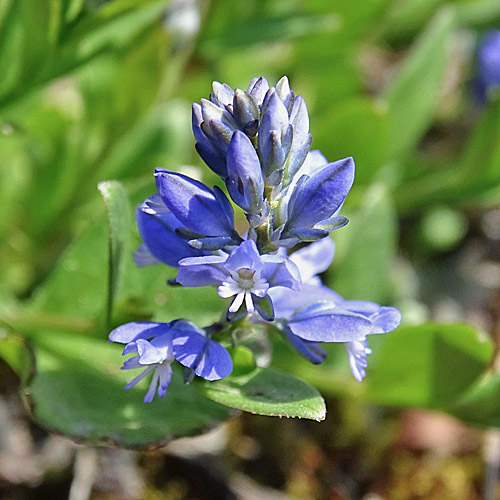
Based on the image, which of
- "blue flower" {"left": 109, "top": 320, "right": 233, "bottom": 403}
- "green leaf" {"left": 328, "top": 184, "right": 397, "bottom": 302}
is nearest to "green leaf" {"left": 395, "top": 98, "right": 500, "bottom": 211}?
"green leaf" {"left": 328, "top": 184, "right": 397, "bottom": 302}

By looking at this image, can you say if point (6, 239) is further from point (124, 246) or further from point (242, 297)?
point (242, 297)

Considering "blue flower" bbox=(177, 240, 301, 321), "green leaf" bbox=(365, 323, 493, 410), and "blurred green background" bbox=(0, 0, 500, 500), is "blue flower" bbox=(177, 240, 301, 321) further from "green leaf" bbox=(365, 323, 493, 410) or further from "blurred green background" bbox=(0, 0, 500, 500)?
"green leaf" bbox=(365, 323, 493, 410)

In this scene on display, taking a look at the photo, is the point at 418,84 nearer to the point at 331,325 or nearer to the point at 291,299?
the point at 291,299

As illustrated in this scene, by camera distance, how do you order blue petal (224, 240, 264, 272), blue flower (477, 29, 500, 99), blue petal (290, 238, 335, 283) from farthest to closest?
blue flower (477, 29, 500, 99) → blue petal (290, 238, 335, 283) → blue petal (224, 240, 264, 272)

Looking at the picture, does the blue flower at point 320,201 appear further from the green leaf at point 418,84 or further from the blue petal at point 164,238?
the green leaf at point 418,84

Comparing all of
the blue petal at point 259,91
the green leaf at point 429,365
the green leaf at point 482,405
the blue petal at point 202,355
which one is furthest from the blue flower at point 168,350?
the green leaf at point 482,405

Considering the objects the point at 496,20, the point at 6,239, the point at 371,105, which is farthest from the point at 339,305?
the point at 496,20
